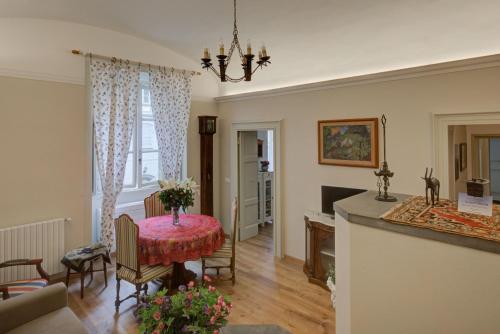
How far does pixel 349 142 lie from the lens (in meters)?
3.86

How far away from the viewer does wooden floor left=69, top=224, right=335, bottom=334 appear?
9.75 ft

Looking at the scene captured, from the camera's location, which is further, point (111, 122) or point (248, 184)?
point (248, 184)

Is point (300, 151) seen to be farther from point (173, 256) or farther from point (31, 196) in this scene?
point (31, 196)

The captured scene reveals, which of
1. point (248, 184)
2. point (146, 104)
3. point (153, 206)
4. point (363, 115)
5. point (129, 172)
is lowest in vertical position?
point (153, 206)

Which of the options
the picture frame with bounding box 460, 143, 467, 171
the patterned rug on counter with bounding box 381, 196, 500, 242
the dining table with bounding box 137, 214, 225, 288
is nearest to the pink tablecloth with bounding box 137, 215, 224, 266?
the dining table with bounding box 137, 214, 225, 288

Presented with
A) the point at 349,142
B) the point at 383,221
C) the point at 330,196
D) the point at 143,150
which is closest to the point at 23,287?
the point at 143,150

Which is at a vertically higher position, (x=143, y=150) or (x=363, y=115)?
(x=363, y=115)

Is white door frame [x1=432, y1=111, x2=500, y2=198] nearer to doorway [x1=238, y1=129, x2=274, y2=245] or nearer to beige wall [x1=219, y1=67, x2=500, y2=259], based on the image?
beige wall [x1=219, y1=67, x2=500, y2=259]

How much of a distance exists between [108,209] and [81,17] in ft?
8.19

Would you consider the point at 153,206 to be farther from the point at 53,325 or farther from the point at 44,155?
the point at 53,325

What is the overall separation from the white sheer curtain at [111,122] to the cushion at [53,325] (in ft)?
5.84

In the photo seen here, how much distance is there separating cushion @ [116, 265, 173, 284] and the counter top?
2274 mm

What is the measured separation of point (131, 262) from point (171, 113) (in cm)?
253

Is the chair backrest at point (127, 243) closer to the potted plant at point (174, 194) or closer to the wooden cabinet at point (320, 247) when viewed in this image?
the potted plant at point (174, 194)
